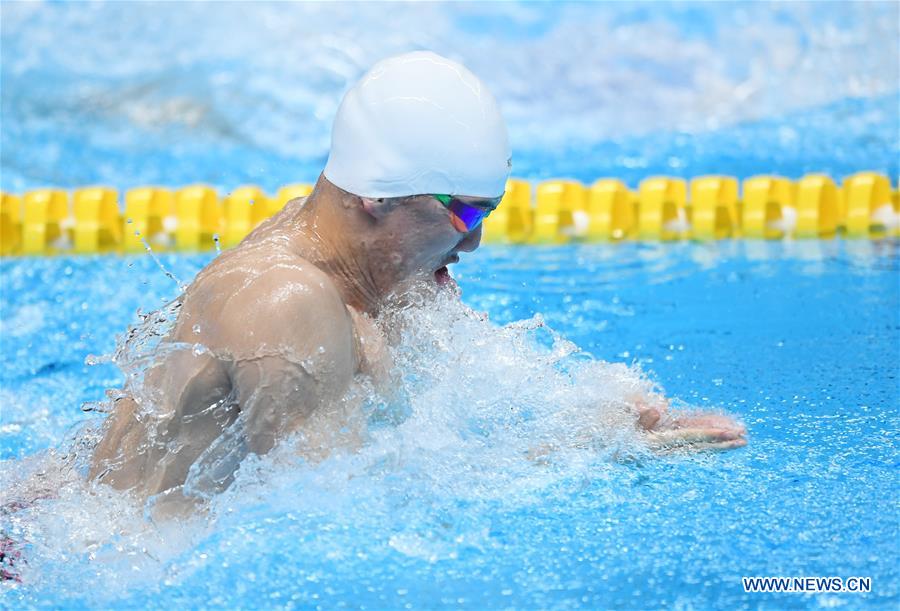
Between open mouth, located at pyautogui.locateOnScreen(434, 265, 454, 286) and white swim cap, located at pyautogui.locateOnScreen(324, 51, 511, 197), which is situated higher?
white swim cap, located at pyautogui.locateOnScreen(324, 51, 511, 197)

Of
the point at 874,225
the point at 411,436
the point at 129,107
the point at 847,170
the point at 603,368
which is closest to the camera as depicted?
the point at 411,436

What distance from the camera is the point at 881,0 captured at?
9.21m

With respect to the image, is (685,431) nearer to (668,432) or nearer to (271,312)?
(668,432)

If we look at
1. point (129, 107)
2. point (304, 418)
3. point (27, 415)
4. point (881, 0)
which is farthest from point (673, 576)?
point (881, 0)

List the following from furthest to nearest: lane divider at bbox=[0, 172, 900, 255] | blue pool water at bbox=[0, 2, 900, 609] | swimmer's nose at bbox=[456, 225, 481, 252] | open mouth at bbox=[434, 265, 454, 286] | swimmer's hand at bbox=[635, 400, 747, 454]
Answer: lane divider at bbox=[0, 172, 900, 255], swimmer's hand at bbox=[635, 400, 747, 454], open mouth at bbox=[434, 265, 454, 286], swimmer's nose at bbox=[456, 225, 481, 252], blue pool water at bbox=[0, 2, 900, 609]

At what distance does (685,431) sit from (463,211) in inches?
30.4

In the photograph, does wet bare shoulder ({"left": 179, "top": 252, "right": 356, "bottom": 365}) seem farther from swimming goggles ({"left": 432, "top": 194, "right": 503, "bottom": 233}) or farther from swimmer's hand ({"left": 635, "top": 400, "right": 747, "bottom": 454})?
swimmer's hand ({"left": 635, "top": 400, "right": 747, "bottom": 454})

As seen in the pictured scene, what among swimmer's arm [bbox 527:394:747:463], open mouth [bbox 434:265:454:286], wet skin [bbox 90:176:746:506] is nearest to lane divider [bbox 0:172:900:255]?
swimmer's arm [bbox 527:394:747:463]

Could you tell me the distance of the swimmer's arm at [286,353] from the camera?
188 cm

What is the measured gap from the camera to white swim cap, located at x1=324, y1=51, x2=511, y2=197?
209cm

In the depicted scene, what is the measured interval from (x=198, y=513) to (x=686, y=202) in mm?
3860

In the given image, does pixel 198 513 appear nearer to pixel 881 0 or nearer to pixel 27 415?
pixel 27 415

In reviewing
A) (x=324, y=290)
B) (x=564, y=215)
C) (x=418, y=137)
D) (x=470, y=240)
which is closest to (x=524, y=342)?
(x=470, y=240)

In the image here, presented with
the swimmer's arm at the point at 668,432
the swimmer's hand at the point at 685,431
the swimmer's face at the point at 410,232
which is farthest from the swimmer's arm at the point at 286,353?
the swimmer's hand at the point at 685,431
